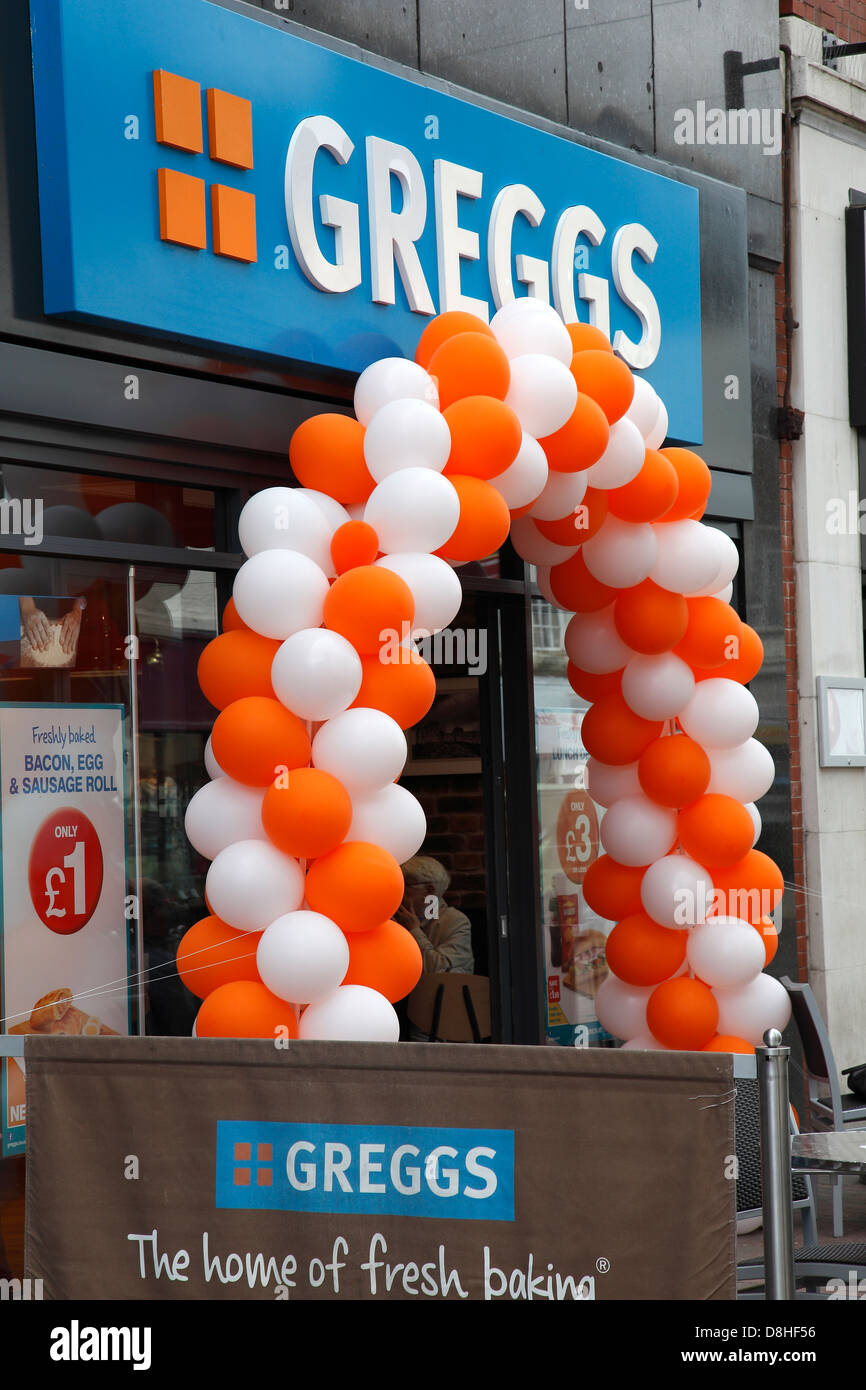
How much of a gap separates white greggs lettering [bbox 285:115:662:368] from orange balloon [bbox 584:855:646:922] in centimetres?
214

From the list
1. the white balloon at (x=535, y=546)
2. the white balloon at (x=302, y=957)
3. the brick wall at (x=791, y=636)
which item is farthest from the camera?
the brick wall at (x=791, y=636)

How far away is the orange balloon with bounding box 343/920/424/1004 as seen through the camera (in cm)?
410

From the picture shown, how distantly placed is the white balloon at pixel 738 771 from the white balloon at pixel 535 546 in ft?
2.92

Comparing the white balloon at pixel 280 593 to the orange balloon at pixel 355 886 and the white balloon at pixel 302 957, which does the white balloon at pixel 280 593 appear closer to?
the orange balloon at pixel 355 886

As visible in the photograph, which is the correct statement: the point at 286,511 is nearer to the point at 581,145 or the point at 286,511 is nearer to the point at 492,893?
the point at 492,893

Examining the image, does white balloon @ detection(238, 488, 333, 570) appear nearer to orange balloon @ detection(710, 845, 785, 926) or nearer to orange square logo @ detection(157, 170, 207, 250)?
orange square logo @ detection(157, 170, 207, 250)

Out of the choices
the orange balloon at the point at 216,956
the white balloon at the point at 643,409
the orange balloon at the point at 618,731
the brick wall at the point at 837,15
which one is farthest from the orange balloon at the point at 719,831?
the brick wall at the point at 837,15

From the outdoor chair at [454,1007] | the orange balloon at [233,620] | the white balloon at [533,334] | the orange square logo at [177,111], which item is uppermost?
the orange square logo at [177,111]

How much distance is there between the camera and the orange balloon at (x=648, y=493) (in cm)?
512

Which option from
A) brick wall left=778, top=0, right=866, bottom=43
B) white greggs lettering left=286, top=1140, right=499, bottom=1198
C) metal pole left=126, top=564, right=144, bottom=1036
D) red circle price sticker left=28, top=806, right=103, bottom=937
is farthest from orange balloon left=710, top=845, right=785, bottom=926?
brick wall left=778, top=0, right=866, bottom=43

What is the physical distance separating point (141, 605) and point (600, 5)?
4086mm

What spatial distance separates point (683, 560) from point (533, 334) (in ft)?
3.44

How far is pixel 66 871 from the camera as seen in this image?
4.77 meters
